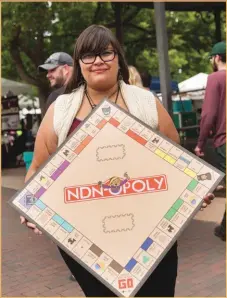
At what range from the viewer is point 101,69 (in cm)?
215

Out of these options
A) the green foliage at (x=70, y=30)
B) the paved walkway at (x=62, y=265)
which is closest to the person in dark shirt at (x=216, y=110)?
the paved walkway at (x=62, y=265)

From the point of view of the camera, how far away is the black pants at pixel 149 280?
225cm

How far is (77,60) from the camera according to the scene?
2.28 meters

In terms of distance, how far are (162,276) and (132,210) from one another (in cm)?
45

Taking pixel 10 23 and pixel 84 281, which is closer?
pixel 84 281

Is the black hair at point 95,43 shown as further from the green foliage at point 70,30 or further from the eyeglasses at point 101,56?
the green foliage at point 70,30

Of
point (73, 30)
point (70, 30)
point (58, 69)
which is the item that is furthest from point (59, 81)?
point (73, 30)

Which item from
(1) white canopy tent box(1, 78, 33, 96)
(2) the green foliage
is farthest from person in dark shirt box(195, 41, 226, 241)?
(1) white canopy tent box(1, 78, 33, 96)

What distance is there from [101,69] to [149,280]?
0.99m

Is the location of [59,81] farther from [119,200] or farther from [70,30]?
[70,30]

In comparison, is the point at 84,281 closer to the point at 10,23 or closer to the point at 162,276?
the point at 162,276

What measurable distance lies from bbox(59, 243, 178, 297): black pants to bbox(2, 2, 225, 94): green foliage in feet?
27.7

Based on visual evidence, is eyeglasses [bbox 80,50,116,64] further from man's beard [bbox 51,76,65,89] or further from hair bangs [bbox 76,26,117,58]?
man's beard [bbox 51,76,65,89]

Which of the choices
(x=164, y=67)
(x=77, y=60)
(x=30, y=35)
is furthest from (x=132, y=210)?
(x=30, y=35)
